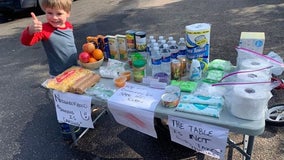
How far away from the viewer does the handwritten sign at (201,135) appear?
142cm

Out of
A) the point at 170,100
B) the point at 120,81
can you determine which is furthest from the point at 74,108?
the point at 170,100

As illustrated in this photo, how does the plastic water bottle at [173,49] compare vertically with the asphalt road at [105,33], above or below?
above

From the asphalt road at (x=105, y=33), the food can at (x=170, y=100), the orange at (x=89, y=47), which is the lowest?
the asphalt road at (x=105, y=33)

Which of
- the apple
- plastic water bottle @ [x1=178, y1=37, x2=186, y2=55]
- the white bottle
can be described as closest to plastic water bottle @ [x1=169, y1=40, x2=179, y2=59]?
plastic water bottle @ [x1=178, y1=37, x2=186, y2=55]

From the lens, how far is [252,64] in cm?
159

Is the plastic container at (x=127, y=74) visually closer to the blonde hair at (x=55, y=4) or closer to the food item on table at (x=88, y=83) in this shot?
the food item on table at (x=88, y=83)

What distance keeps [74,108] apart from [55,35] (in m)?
0.56

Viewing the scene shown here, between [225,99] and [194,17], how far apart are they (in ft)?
13.5

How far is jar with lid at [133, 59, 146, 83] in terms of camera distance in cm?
181

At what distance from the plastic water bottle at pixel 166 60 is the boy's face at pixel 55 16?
0.76 meters

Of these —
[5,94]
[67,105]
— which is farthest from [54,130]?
[5,94]

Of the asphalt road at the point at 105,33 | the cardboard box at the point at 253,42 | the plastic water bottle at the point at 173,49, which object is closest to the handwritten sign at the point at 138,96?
the plastic water bottle at the point at 173,49

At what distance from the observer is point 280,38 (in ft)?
13.1

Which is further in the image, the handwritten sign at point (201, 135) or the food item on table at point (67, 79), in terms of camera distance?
the food item on table at point (67, 79)
